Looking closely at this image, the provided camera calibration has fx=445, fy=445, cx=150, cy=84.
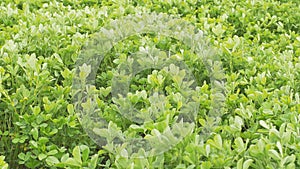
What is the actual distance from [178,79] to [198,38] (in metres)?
0.70

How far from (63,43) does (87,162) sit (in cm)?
136

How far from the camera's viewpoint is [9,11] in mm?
3684

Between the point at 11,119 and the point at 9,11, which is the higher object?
the point at 9,11

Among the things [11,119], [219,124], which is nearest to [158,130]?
[219,124]

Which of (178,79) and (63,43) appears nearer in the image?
(178,79)

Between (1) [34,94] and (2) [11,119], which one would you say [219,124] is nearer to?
(1) [34,94]

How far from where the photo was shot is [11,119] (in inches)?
97.7

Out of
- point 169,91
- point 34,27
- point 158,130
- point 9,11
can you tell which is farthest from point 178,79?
point 9,11

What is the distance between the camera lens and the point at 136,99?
222cm

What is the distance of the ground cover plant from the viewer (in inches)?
72.6

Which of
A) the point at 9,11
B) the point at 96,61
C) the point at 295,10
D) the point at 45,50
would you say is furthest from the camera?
the point at 295,10

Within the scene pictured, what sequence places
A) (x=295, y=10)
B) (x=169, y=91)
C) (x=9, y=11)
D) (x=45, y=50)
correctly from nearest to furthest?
1. (x=169, y=91)
2. (x=45, y=50)
3. (x=9, y=11)
4. (x=295, y=10)

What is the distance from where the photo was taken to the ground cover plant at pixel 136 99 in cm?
184

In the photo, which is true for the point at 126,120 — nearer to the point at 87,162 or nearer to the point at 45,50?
the point at 87,162
